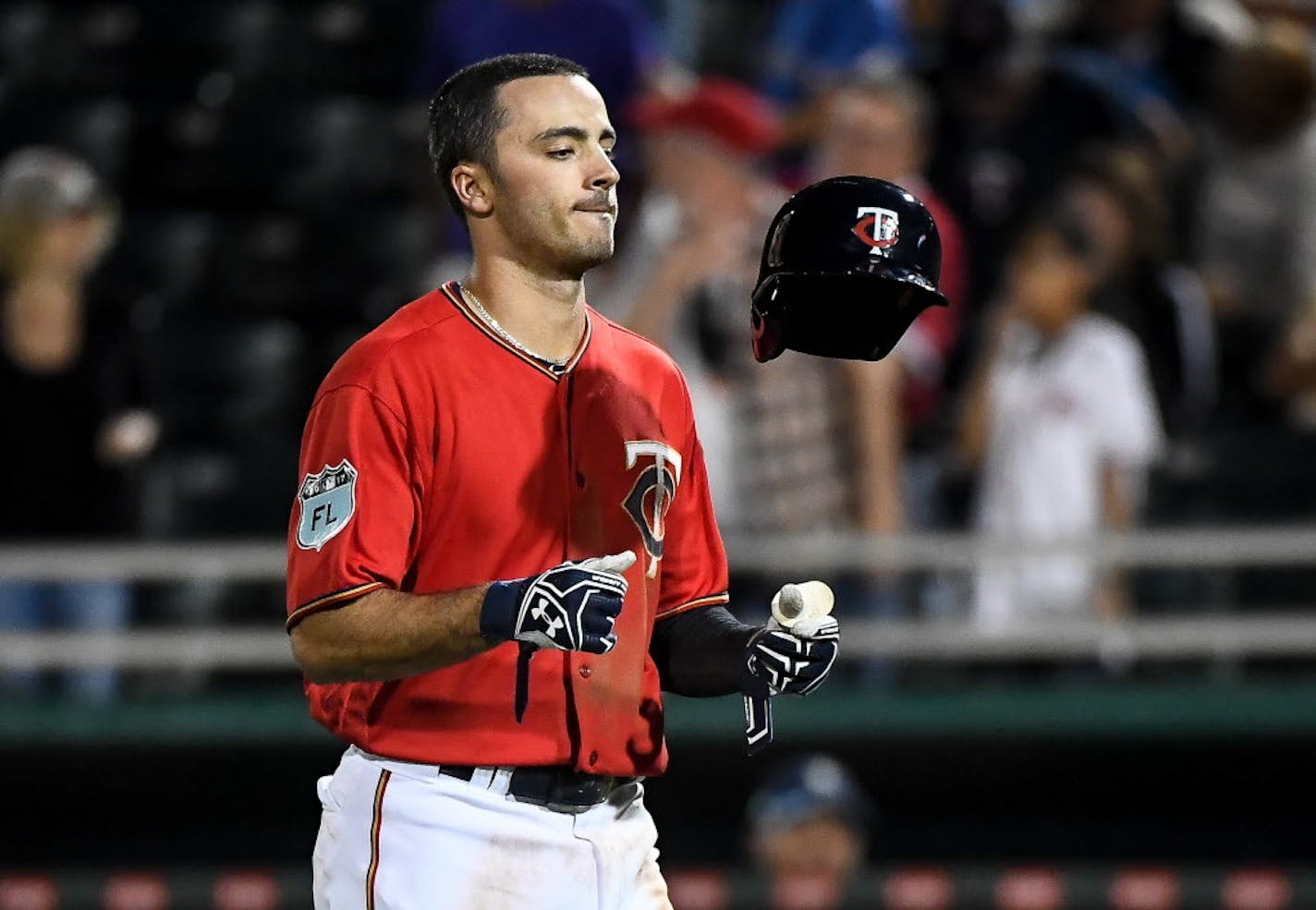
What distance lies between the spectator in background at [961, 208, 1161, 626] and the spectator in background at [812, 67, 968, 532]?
0.54 ft

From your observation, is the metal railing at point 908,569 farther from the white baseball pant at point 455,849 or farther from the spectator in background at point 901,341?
the white baseball pant at point 455,849

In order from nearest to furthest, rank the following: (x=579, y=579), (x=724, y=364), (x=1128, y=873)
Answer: (x=579, y=579) → (x=724, y=364) → (x=1128, y=873)

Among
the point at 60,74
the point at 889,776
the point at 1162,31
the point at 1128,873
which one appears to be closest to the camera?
Answer: the point at 1128,873

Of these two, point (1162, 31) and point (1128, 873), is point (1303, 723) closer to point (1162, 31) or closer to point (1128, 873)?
point (1128, 873)

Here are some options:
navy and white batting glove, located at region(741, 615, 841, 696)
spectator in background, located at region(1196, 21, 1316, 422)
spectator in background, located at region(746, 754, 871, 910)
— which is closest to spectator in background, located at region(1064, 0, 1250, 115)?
spectator in background, located at region(1196, 21, 1316, 422)

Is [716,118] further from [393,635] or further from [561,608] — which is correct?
[561,608]

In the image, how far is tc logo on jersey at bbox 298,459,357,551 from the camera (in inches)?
126

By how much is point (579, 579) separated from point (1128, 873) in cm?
434

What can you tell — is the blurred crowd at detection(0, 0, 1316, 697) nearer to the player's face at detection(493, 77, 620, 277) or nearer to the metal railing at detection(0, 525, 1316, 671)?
the metal railing at detection(0, 525, 1316, 671)

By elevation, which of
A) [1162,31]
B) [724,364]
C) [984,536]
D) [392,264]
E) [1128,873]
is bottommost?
[1128,873]

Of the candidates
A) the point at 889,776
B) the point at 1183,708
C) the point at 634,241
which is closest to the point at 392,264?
the point at 634,241

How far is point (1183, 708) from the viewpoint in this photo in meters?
7.05

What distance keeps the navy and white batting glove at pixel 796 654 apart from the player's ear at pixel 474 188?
0.71m

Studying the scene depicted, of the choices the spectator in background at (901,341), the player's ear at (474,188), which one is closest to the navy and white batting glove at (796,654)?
the player's ear at (474,188)
